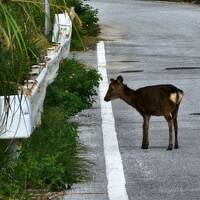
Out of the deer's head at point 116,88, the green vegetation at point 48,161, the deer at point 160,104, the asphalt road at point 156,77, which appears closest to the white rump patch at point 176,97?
the deer at point 160,104

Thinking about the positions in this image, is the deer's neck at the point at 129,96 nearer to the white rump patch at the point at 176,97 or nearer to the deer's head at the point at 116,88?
the deer's head at the point at 116,88

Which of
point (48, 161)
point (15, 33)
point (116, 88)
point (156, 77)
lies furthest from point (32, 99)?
point (156, 77)

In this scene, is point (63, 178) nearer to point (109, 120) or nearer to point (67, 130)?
point (67, 130)

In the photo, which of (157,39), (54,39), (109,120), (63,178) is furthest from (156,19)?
(63,178)

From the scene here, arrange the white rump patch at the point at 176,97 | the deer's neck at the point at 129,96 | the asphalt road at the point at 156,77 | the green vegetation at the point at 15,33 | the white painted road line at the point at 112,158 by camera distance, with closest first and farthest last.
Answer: the green vegetation at the point at 15,33, the white painted road line at the point at 112,158, the asphalt road at the point at 156,77, the white rump patch at the point at 176,97, the deer's neck at the point at 129,96

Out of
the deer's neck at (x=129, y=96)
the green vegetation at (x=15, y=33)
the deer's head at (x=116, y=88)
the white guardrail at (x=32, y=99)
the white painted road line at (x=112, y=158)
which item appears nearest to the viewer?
the green vegetation at (x=15, y=33)

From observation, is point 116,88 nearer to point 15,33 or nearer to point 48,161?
point 48,161

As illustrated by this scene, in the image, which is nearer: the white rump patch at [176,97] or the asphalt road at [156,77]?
the asphalt road at [156,77]

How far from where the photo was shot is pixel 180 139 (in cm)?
1086

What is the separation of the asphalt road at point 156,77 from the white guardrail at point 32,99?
986mm

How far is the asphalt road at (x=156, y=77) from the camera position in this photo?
27.1 ft

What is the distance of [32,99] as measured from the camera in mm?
9172

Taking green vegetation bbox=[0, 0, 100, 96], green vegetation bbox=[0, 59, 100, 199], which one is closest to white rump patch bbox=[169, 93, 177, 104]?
green vegetation bbox=[0, 59, 100, 199]

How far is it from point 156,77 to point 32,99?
829 cm
